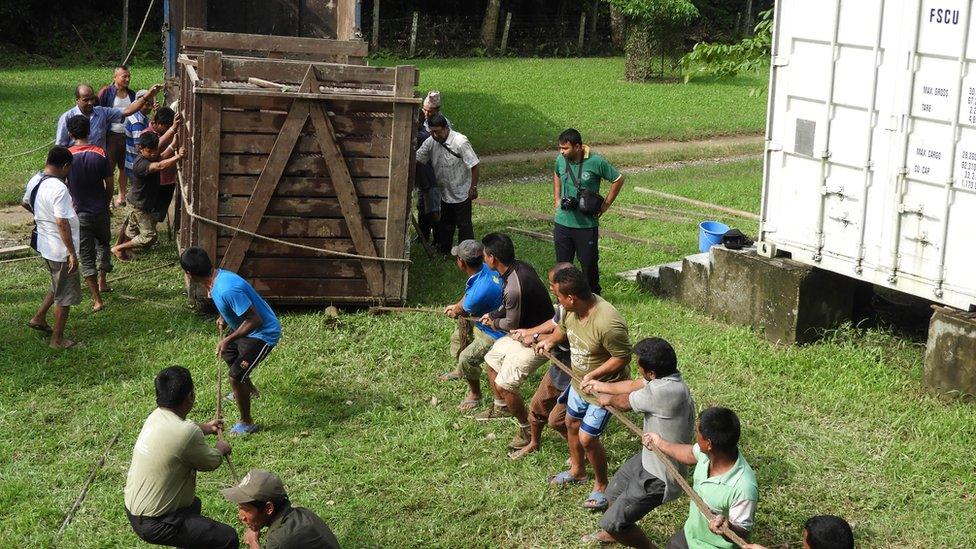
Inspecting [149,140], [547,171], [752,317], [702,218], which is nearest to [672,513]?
[752,317]

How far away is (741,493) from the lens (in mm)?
5098

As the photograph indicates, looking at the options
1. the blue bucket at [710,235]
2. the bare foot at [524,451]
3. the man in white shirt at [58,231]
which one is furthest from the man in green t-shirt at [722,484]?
the man in white shirt at [58,231]

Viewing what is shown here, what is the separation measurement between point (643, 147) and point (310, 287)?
35.2 feet

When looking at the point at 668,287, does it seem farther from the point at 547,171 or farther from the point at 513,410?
the point at 547,171

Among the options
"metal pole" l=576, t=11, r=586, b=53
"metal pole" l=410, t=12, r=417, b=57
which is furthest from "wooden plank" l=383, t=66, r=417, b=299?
"metal pole" l=576, t=11, r=586, b=53

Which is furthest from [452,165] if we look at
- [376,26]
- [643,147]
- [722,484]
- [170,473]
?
[376,26]

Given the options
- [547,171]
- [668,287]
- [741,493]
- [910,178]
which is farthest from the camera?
[547,171]

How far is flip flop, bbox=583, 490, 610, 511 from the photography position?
6832mm

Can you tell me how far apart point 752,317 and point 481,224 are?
15.9ft

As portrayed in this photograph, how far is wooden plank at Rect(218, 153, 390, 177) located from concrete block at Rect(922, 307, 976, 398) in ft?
16.4

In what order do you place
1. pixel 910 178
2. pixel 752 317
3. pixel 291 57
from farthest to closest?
pixel 291 57, pixel 752 317, pixel 910 178

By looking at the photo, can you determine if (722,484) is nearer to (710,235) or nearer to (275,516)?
(275,516)

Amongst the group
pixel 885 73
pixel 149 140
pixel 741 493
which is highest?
pixel 885 73

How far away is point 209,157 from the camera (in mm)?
9586
